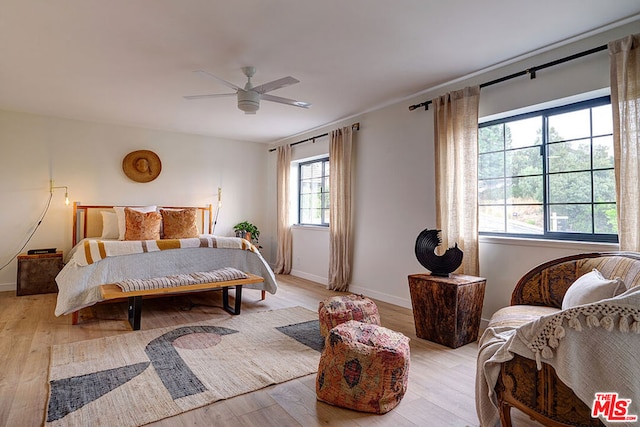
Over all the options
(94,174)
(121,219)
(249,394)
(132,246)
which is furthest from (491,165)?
(94,174)

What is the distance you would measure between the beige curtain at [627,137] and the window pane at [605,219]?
9.9 inches

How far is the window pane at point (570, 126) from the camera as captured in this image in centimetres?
288

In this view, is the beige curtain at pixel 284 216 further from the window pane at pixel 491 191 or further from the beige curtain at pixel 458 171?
the window pane at pixel 491 191

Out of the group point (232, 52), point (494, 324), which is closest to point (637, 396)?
point (494, 324)

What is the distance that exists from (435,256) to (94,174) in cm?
493

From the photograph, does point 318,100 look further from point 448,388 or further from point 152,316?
point 448,388

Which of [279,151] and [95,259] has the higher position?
[279,151]

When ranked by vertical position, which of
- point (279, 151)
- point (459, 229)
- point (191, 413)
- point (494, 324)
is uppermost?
point (279, 151)

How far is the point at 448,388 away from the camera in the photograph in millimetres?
2219

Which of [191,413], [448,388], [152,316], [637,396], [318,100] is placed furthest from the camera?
[318,100]

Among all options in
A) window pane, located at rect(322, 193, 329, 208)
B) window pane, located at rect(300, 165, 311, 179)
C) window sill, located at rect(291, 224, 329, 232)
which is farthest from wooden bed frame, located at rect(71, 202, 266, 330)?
window pane, located at rect(322, 193, 329, 208)

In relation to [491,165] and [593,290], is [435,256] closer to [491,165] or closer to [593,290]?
[491,165]

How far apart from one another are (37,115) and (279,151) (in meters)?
3.47

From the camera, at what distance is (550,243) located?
Result: 2893 millimetres
